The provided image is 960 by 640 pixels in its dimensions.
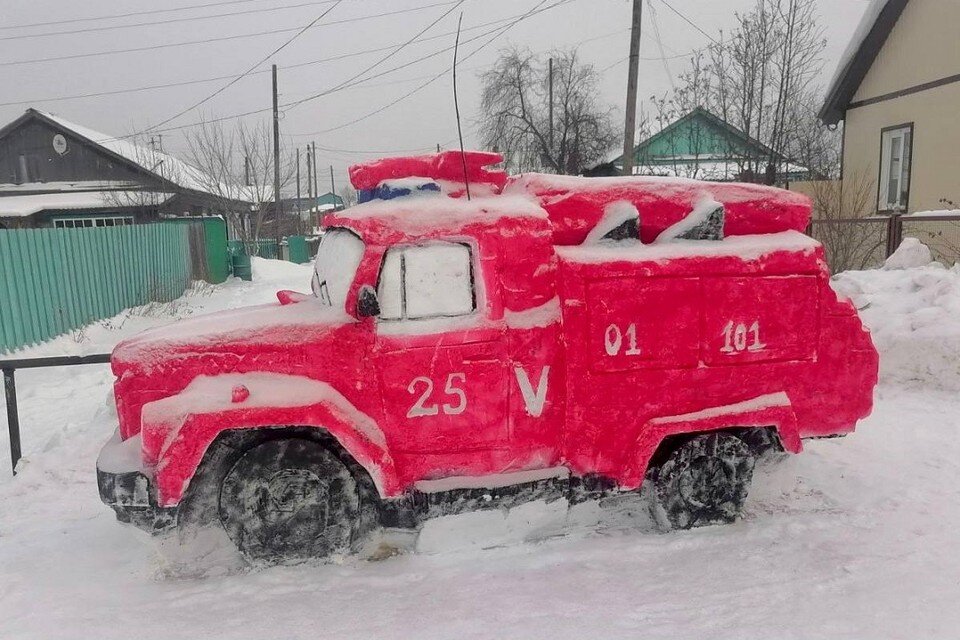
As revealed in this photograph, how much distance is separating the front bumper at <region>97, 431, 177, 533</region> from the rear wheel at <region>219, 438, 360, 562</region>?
301 millimetres

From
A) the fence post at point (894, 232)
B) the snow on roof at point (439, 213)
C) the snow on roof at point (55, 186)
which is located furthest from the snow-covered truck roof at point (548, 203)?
the snow on roof at point (55, 186)

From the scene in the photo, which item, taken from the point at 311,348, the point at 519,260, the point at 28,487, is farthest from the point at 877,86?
the point at 28,487

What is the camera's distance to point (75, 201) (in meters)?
24.5

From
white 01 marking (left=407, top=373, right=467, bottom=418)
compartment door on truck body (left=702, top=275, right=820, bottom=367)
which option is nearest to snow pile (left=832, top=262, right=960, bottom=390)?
compartment door on truck body (left=702, top=275, right=820, bottom=367)

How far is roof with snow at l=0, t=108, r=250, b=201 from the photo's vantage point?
76.6ft

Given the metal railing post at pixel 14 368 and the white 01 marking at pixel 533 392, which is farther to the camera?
the metal railing post at pixel 14 368

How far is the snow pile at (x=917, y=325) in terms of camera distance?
6.05m

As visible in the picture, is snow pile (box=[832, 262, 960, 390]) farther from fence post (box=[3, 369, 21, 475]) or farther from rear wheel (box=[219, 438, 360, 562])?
fence post (box=[3, 369, 21, 475])

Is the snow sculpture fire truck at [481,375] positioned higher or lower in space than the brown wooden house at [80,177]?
lower

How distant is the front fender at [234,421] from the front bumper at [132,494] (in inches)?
2.5

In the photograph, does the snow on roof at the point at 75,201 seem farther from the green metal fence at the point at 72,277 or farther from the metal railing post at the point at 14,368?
the metal railing post at the point at 14,368

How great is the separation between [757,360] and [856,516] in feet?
3.88

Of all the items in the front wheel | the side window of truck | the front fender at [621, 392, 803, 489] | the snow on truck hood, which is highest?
the side window of truck

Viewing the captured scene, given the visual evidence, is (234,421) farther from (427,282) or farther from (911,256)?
(911,256)
